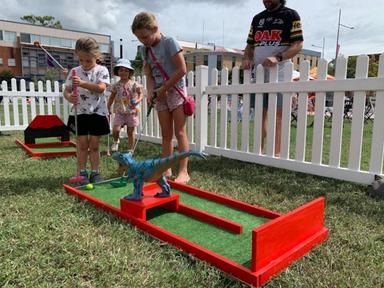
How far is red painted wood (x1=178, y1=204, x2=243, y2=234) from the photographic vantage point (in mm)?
2445

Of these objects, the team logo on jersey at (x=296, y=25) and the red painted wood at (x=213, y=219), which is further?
the team logo on jersey at (x=296, y=25)

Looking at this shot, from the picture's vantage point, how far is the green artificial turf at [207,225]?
2205mm

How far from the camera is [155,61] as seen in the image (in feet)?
12.4

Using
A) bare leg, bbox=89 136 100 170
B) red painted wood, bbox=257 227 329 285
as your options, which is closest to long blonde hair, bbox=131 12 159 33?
bare leg, bbox=89 136 100 170

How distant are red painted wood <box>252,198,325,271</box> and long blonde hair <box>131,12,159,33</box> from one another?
2.40 meters

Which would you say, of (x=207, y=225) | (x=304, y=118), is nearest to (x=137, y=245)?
(x=207, y=225)

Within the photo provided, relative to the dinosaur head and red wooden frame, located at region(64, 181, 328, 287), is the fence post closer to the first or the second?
the dinosaur head

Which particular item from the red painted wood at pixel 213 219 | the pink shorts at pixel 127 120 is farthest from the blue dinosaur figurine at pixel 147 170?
the pink shorts at pixel 127 120

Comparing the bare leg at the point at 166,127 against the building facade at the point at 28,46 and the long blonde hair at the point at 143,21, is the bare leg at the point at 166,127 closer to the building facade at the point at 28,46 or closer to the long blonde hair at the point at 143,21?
the long blonde hair at the point at 143,21

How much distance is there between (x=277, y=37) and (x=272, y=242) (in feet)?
10.9

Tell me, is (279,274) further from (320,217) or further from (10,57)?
(10,57)

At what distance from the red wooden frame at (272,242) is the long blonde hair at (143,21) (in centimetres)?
196

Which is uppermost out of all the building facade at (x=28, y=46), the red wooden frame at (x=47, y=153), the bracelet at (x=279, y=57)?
the building facade at (x=28, y=46)

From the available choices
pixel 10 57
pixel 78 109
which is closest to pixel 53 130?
pixel 78 109
